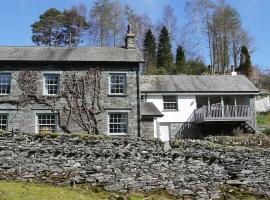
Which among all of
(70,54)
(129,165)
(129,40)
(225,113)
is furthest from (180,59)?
(129,165)

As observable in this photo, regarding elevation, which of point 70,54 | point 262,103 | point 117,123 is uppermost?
point 70,54

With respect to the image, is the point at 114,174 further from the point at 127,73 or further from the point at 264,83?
the point at 264,83

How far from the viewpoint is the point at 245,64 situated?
2138 inches

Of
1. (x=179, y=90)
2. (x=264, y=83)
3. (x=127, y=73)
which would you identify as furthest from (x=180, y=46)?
(x=127, y=73)

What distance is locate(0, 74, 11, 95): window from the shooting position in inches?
1073

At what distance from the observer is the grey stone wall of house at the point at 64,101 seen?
87.8 ft

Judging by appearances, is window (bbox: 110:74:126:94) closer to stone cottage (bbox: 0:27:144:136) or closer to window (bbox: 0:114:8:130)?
stone cottage (bbox: 0:27:144:136)

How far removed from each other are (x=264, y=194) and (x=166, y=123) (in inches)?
608

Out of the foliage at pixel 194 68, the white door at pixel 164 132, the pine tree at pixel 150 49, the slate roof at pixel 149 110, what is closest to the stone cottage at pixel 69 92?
the slate roof at pixel 149 110

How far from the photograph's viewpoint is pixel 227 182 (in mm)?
19109

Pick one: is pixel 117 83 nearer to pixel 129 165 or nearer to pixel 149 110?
pixel 149 110

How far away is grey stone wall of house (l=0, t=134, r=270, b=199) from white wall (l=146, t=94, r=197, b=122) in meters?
14.5

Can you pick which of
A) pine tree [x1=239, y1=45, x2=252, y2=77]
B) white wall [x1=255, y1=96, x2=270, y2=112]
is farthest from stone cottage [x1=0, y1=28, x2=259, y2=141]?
pine tree [x1=239, y1=45, x2=252, y2=77]

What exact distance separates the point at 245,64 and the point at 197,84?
2114cm
